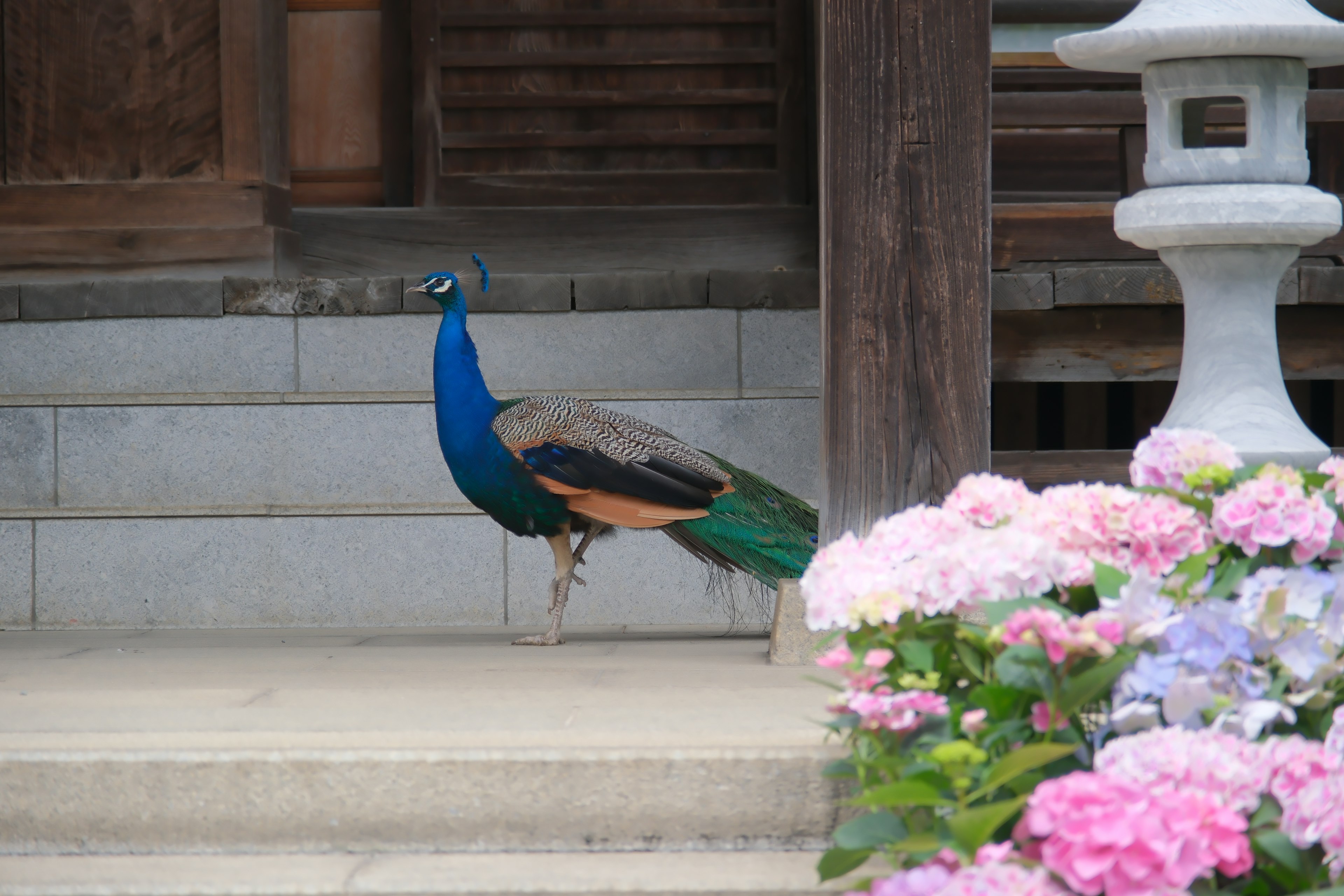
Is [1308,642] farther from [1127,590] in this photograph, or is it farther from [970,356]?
[970,356]

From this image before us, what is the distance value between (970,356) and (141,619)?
12.2 feet

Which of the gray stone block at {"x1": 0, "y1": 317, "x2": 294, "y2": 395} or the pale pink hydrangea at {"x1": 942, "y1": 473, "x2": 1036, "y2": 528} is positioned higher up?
the gray stone block at {"x1": 0, "y1": 317, "x2": 294, "y2": 395}

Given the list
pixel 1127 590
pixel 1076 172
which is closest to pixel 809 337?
pixel 1076 172

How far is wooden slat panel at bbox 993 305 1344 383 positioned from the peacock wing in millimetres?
1487

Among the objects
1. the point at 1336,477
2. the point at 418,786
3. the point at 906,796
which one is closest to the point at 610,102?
the point at 418,786

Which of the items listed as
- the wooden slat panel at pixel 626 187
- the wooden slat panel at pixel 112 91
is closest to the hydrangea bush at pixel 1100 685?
the wooden slat panel at pixel 626 187

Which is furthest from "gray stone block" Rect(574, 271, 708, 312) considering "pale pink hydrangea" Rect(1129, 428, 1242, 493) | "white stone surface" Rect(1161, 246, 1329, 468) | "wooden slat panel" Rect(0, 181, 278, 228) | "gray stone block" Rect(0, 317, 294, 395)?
"pale pink hydrangea" Rect(1129, 428, 1242, 493)

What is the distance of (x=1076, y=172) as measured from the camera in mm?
5797

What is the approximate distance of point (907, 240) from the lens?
136 inches

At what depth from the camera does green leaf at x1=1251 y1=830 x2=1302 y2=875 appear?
6.03 ft

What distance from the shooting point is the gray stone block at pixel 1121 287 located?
4727mm

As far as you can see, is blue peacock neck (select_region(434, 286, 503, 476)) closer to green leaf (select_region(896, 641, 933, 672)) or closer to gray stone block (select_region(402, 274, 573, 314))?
gray stone block (select_region(402, 274, 573, 314))

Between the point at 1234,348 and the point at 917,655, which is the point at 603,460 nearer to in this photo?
the point at 1234,348

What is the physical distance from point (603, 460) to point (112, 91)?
2822mm
